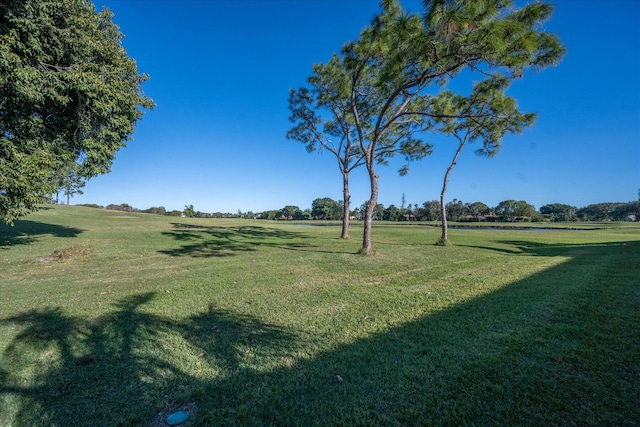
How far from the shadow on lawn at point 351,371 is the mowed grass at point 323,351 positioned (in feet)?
0.06

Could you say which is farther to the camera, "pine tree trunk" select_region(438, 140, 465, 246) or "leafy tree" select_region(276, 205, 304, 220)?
"leafy tree" select_region(276, 205, 304, 220)

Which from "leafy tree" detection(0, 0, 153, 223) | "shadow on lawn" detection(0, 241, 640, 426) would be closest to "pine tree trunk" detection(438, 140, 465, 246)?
"shadow on lawn" detection(0, 241, 640, 426)

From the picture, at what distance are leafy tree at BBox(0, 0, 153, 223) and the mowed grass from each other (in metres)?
3.90

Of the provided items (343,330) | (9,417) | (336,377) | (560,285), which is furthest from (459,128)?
(9,417)

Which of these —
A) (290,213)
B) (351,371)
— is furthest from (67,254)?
(290,213)

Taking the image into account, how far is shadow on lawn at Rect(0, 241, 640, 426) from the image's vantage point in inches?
93.5

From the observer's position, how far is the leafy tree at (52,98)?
7887 millimetres

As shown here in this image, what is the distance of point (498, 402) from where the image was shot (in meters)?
2.45

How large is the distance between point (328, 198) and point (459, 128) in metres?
108

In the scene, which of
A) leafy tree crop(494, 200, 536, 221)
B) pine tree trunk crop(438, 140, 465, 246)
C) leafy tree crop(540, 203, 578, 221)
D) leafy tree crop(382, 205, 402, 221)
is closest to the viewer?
pine tree trunk crop(438, 140, 465, 246)

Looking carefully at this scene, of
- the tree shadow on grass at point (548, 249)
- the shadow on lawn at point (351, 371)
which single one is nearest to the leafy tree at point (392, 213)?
the tree shadow on grass at point (548, 249)

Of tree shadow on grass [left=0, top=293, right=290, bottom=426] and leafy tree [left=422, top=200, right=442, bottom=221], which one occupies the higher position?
leafy tree [left=422, top=200, right=442, bottom=221]

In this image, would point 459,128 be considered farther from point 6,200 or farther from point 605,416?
point 6,200

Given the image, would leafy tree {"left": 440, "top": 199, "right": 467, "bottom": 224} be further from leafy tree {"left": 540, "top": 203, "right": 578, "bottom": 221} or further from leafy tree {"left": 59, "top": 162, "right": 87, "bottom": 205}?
leafy tree {"left": 59, "top": 162, "right": 87, "bottom": 205}
